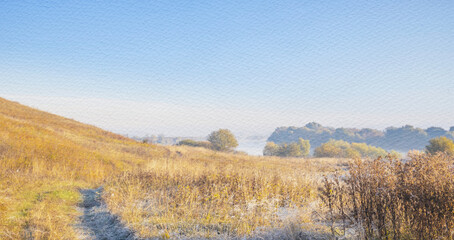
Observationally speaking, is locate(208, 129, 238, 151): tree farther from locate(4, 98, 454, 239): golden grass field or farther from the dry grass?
the dry grass

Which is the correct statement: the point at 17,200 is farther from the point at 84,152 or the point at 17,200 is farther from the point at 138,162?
the point at 138,162

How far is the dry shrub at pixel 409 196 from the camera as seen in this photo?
313 centimetres

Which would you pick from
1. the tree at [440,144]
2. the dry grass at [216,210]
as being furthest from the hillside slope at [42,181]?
the tree at [440,144]

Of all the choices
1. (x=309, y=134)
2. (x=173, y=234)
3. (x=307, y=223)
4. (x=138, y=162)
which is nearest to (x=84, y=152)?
(x=138, y=162)

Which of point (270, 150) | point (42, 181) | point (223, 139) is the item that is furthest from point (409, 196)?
point (270, 150)

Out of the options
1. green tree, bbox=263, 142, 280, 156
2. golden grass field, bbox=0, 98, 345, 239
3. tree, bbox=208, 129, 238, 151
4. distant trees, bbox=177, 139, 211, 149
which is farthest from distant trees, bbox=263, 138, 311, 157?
golden grass field, bbox=0, 98, 345, 239

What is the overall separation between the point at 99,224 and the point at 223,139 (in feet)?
175

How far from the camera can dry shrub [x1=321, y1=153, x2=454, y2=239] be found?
313 cm

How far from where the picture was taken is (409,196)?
336 cm

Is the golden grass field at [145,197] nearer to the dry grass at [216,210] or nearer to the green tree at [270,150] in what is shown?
the dry grass at [216,210]

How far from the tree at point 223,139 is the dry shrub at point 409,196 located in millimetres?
54423

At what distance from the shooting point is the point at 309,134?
147250mm

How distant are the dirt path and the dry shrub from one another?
4258mm

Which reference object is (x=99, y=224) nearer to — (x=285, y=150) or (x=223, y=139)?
(x=223, y=139)
